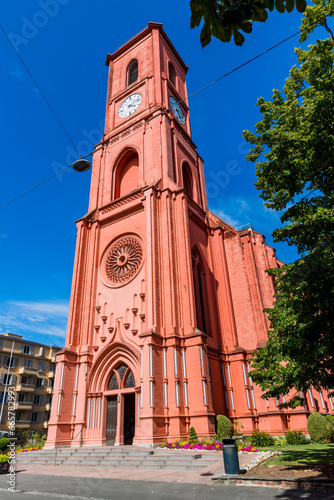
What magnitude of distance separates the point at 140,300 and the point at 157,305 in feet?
7.02

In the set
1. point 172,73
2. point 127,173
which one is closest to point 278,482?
point 127,173

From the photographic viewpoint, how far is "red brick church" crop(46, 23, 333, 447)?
19.6 metres

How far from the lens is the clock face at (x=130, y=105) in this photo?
35.1 meters

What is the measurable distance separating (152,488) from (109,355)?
47.7 feet

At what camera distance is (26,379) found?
48875 mm

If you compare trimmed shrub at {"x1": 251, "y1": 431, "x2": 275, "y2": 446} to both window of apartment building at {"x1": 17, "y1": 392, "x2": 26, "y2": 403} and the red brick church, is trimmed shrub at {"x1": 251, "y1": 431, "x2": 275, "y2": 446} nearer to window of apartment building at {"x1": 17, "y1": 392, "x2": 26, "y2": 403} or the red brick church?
the red brick church

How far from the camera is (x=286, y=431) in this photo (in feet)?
68.0

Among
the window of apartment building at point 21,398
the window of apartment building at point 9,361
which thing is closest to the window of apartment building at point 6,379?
the window of apartment building at point 9,361

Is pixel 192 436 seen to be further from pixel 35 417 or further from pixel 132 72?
pixel 35 417

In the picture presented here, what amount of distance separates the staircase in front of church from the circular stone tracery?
11.7 m

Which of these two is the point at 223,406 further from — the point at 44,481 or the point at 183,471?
the point at 44,481

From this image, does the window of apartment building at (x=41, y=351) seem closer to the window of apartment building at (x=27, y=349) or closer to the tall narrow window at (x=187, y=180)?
the window of apartment building at (x=27, y=349)

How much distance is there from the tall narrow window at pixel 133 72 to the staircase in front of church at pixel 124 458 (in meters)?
37.9

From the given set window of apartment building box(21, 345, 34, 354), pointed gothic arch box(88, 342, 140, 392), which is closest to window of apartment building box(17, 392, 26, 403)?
window of apartment building box(21, 345, 34, 354)
